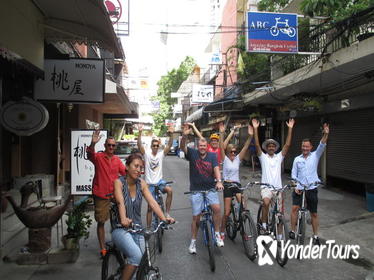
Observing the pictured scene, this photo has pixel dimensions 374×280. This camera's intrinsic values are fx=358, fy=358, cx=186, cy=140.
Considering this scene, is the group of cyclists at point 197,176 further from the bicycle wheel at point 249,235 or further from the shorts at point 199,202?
the bicycle wheel at point 249,235

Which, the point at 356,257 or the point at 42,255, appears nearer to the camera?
the point at 42,255

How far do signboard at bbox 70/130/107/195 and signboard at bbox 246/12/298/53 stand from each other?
17.0ft

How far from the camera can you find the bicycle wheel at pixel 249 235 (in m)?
5.49

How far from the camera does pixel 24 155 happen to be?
1045cm

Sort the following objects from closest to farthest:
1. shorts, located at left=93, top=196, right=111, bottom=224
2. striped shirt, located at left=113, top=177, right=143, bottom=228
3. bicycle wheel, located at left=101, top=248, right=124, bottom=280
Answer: striped shirt, located at left=113, top=177, right=143, bottom=228
bicycle wheel, located at left=101, top=248, right=124, bottom=280
shorts, located at left=93, top=196, right=111, bottom=224

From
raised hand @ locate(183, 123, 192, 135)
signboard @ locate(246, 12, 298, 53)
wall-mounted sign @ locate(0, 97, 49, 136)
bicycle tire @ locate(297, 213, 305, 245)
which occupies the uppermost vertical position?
signboard @ locate(246, 12, 298, 53)

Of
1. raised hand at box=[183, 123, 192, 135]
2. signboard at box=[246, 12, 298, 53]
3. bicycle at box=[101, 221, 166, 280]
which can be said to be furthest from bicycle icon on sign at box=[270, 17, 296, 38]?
bicycle at box=[101, 221, 166, 280]

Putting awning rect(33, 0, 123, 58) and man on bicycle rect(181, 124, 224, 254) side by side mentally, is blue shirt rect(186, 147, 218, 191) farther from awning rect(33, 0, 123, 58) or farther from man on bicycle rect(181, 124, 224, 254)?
awning rect(33, 0, 123, 58)

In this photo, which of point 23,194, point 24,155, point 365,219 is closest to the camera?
point 23,194

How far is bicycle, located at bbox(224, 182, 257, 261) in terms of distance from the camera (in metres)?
5.50

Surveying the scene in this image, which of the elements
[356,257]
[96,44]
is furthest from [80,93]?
[356,257]

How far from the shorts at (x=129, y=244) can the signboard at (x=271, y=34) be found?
25.8 feet

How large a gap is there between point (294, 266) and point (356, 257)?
1351 millimetres

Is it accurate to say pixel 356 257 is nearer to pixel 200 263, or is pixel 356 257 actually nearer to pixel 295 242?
pixel 295 242
